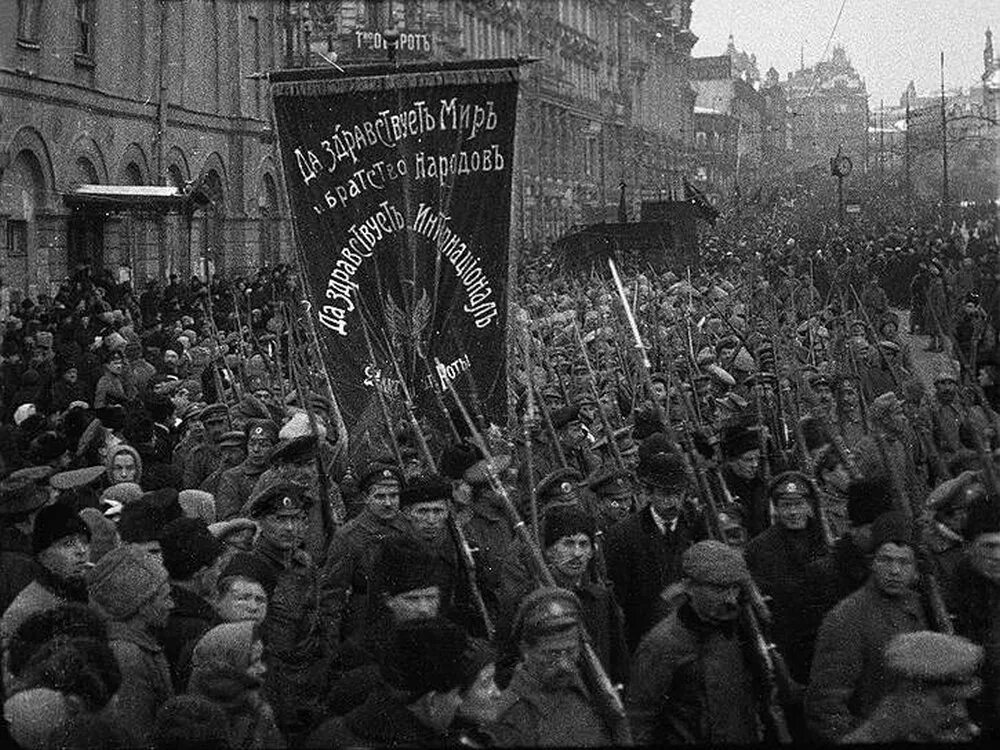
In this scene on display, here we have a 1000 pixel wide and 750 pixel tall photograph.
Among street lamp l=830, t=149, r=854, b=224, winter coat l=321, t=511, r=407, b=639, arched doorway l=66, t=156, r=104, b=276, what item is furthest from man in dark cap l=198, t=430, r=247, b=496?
street lamp l=830, t=149, r=854, b=224

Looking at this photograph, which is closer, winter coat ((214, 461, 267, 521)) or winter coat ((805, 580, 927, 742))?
winter coat ((805, 580, 927, 742))

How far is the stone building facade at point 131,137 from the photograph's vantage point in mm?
21234

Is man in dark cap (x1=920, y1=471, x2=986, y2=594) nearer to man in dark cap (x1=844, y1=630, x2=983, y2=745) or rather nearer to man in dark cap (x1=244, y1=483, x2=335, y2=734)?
man in dark cap (x1=844, y1=630, x2=983, y2=745)

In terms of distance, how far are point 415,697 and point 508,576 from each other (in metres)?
1.71

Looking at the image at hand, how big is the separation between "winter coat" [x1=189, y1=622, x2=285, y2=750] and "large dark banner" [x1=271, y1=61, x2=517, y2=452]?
3.81 m

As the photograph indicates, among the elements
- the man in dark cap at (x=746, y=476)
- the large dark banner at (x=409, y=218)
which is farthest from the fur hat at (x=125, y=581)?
the large dark banner at (x=409, y=218)

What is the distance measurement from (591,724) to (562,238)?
1307cm

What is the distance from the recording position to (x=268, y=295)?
70.5 feet

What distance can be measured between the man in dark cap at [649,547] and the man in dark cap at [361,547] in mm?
850

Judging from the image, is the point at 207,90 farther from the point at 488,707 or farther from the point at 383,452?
the point at 488,707

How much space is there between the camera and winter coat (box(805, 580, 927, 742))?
15.2 feet

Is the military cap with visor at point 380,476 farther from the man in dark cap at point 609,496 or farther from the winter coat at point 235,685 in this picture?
the winter coat at point 235,685

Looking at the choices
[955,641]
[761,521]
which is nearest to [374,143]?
[761,521]

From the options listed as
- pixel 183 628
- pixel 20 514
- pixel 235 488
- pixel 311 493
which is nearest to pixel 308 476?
pixel 311 493
